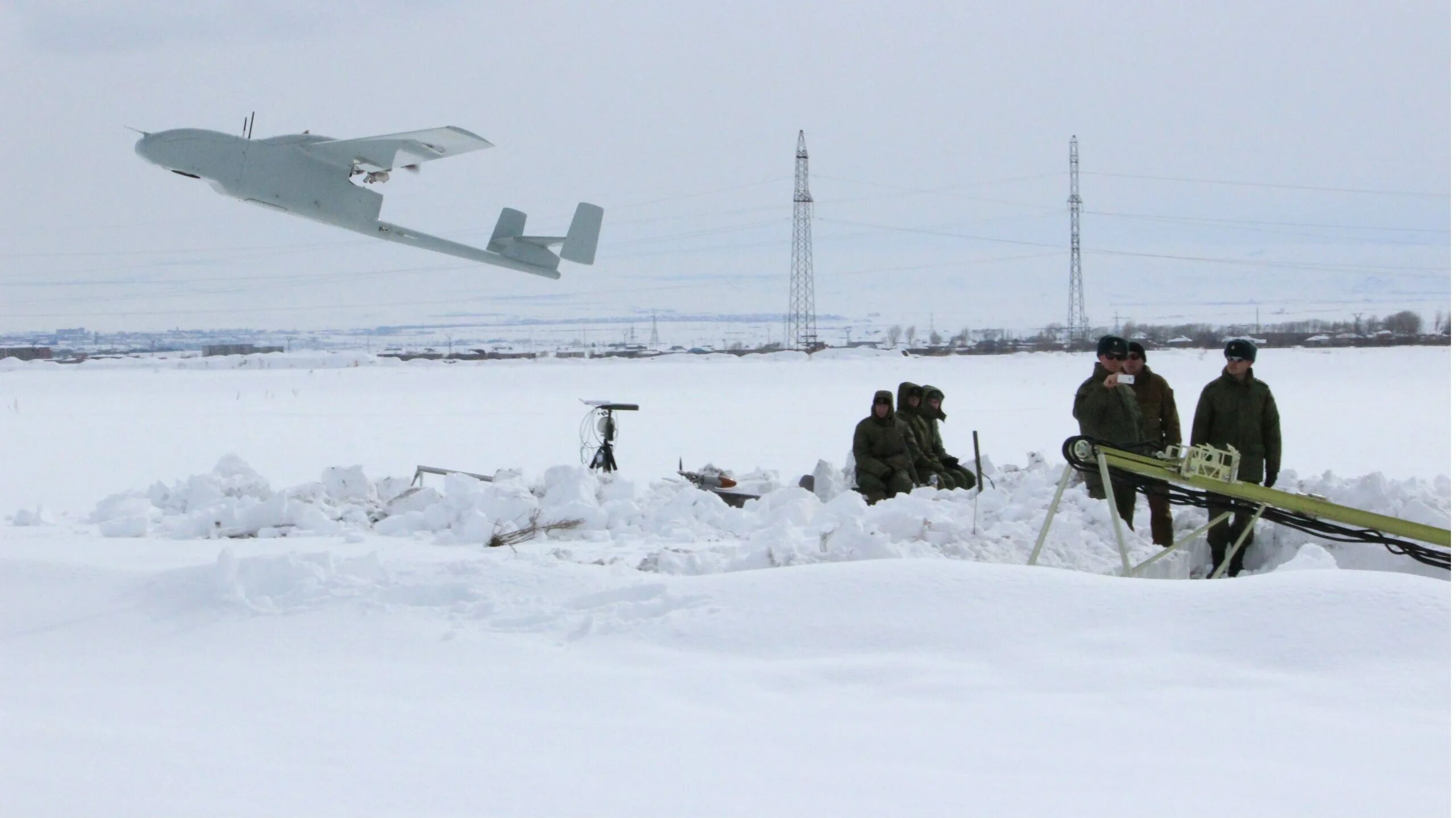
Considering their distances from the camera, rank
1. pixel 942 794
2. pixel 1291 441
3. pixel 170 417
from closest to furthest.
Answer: pixel 942 794 → pixel 1291 441 → pixel 170 417

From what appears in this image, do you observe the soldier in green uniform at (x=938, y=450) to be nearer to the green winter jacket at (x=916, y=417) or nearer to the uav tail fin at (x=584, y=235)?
the green winter jacket at (x=916, y=417)

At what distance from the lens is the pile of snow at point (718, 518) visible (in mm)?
7016

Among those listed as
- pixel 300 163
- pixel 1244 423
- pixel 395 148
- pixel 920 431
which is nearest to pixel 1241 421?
pixel 1244 423

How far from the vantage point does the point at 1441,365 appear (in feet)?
108

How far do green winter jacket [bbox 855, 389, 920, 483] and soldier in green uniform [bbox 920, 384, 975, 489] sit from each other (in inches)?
21.9

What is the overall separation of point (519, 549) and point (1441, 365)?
32.9 metres

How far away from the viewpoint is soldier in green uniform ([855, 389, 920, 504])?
30.1 ft

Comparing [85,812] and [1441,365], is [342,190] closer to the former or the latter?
[85,812]

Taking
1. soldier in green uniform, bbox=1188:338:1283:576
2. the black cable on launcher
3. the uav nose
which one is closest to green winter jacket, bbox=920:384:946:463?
soldier in green uniform, bbox=1188:338:1283:576

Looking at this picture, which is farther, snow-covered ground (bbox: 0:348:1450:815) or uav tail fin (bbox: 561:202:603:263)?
uav tail fin (bbox: 561:202:603:263)

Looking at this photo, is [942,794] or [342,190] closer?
[942,794]

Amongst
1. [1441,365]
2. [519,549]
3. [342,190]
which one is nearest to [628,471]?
[342,190]

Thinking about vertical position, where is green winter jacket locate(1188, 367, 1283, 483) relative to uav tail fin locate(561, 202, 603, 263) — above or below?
below

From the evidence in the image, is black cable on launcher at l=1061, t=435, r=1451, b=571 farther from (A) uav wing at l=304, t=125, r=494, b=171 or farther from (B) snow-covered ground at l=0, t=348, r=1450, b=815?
(A) uav wing at l=304, t=125, r=494, b=171
